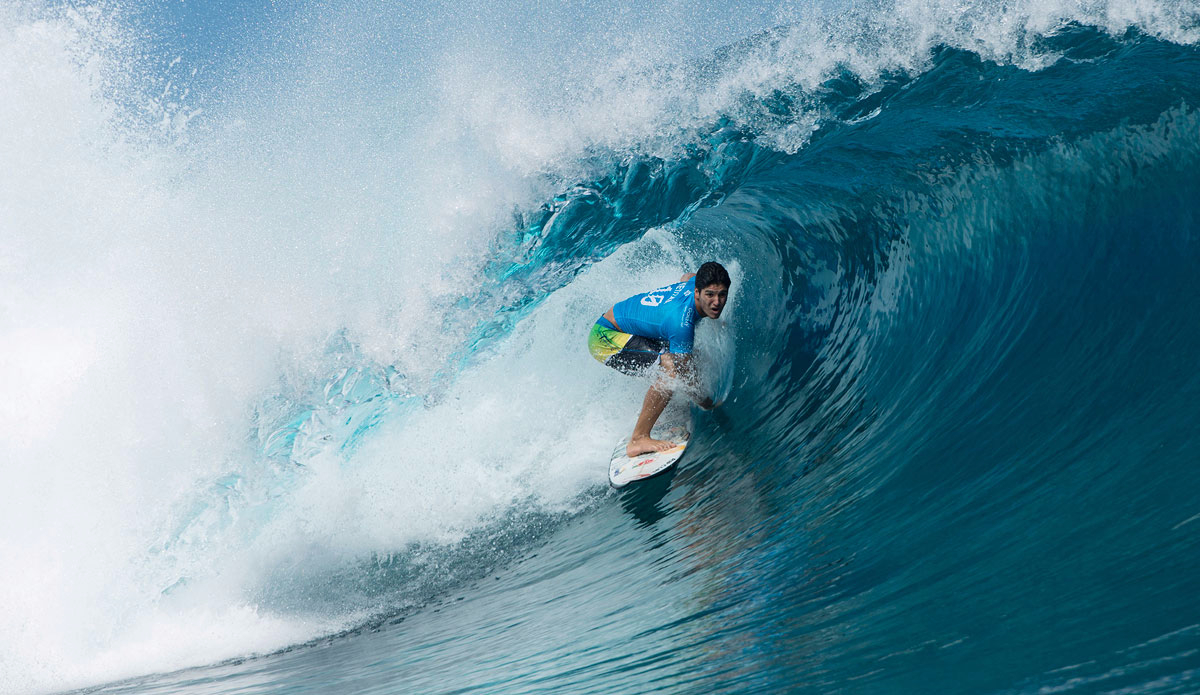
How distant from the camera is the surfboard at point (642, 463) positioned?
17.3 ft

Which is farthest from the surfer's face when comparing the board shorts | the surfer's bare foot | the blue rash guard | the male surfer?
the surfer's bare foot

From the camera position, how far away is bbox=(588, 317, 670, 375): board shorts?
18.2 ft

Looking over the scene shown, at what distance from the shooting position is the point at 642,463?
5.36 meters

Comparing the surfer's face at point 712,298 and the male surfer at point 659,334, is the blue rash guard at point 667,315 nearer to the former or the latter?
the male surfer at point 659,334

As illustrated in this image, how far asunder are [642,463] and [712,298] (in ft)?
3.83

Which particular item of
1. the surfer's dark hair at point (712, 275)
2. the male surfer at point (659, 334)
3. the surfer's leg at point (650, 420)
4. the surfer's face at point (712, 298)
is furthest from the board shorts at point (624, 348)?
the surfer's dark hair at point (712, 275)

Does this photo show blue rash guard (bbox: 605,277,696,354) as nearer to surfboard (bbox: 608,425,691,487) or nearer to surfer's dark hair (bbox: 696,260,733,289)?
surfer's dark hair (bbox: 696,260,733,289)

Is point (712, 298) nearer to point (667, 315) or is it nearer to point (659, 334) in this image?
point (667, 315)

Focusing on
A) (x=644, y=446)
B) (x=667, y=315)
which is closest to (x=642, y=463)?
(x=644, y=446)

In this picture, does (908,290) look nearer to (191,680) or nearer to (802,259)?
(802,259)

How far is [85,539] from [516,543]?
3951 mm

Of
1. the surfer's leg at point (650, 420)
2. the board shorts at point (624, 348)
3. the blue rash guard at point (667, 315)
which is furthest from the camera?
the board shorts at point (624, 348)

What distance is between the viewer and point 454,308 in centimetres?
693

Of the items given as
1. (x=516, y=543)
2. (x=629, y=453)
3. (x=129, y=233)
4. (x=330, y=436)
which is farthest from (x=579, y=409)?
(x=129, y=233)
